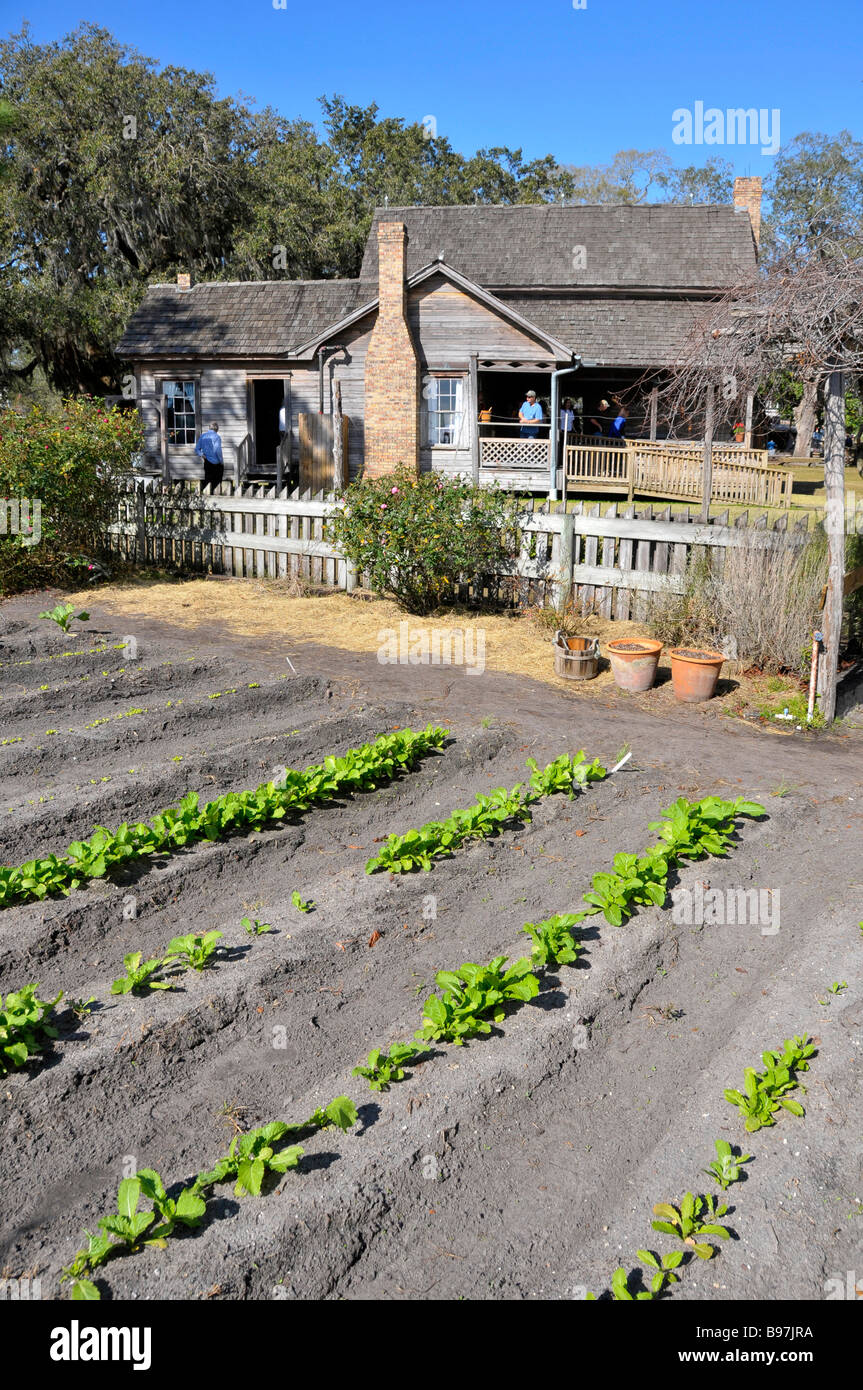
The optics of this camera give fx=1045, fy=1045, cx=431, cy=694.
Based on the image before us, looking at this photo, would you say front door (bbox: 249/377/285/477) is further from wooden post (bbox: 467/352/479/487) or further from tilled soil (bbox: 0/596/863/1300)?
tilled soil (bbox: 0/596/863/1300)

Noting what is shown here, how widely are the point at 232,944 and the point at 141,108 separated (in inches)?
1398

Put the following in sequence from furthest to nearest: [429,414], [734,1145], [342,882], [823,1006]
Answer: [429,414] < [342,882] < [823,1006] < [734,1145]

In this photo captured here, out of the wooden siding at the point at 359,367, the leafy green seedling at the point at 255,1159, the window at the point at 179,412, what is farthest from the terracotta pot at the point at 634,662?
the window at the point at 179,412

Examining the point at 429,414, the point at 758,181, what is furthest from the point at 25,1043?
the point at 758,181

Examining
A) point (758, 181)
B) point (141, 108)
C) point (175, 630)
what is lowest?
point (175, 630)

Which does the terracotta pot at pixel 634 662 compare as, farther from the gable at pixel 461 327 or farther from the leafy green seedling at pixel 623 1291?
the gable at pixel 461 327

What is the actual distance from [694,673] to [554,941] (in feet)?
14.9

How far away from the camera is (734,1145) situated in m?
3.61

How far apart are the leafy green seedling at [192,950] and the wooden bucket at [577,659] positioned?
5.42 metres

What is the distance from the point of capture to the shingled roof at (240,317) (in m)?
24.5

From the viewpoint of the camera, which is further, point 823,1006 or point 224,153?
point 224,153

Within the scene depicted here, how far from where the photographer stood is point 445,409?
2344cm
